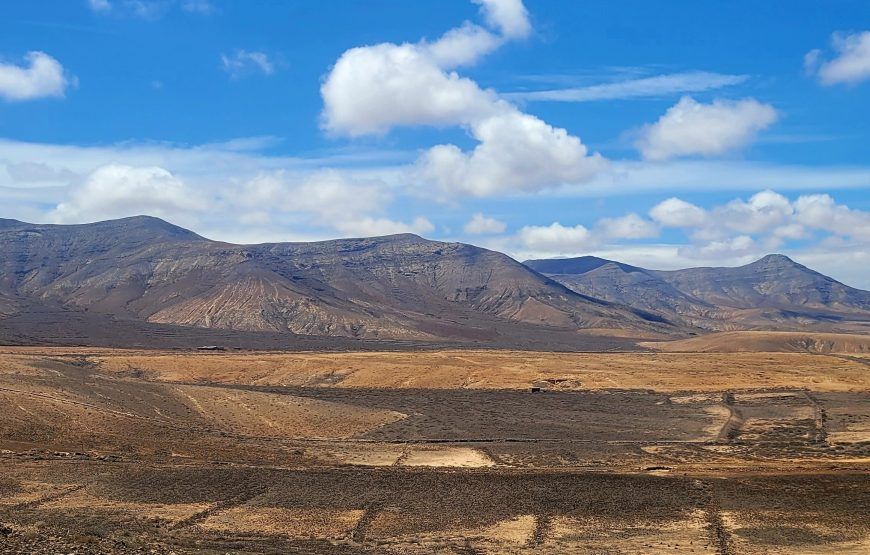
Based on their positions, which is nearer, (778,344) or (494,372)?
(494,372)

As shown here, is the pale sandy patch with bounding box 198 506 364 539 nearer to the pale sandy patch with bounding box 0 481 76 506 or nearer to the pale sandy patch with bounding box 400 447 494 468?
the pale sandy patch with bounding box 0 481 76 506

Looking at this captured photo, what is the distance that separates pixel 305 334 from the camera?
197250mm

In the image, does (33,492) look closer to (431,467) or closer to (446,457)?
(431,467)

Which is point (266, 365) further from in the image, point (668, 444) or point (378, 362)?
point (668, 444)

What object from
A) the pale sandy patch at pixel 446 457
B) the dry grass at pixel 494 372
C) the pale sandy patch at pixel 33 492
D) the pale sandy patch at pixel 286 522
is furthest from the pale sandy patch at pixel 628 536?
the dry grass at pixel 494 372

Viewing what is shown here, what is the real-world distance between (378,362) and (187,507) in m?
64.7

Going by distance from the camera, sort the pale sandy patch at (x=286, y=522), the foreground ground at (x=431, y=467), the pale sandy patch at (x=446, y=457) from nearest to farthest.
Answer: the foreground ground at (x=431, y=467) < the pale sandy patch at (x=286, y=522) < the pale sandy patch at (x=446, y=457)

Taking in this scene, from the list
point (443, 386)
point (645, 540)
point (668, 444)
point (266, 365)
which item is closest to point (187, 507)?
point (645, 540)

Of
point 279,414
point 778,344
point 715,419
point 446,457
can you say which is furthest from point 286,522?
point 778,344

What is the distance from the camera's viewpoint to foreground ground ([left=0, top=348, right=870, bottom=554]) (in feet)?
84.5

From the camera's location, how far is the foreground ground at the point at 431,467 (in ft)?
84.5

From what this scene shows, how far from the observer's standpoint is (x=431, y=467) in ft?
127

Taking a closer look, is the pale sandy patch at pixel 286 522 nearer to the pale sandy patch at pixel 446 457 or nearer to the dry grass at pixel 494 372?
the pale sandy patch at pixel 446 457

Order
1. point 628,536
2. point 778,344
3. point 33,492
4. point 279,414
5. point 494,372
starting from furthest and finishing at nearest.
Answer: point 778,344 → point 494,372 → point 279,414 → point 33,492 → point 628,536
